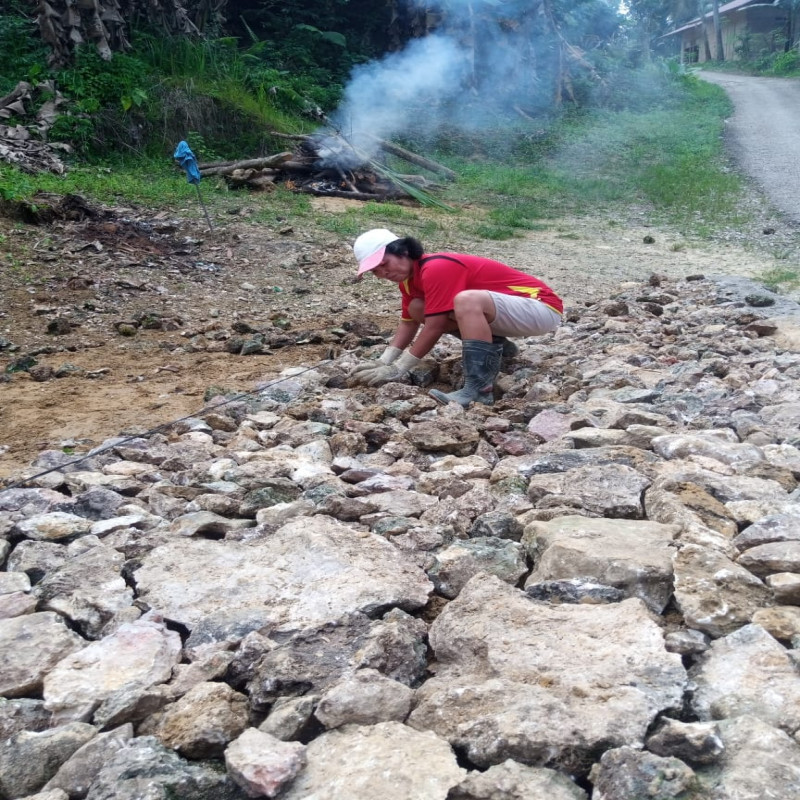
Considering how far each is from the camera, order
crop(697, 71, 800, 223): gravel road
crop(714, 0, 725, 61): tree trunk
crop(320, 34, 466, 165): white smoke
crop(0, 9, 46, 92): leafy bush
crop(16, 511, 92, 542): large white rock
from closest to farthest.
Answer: crop(16, 511, 92, 542): large white rock
crop(0, 9, 46, 92): leafy bush
crop(697, 71, 800, 223): gravel road
crop(320, 34, 466, 165): white smoke
crop(714, 0, 725, 61): tree trunk

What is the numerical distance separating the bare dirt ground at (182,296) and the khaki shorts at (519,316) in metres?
1.22

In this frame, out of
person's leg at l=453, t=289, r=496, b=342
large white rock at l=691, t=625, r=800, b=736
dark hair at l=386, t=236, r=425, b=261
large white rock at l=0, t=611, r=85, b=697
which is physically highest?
dark hair at l=386, t=236, r=425, b=261

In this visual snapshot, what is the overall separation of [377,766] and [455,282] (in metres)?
2.71

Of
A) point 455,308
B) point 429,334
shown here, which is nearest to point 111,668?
point 429,334

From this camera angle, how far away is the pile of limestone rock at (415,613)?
1326mm

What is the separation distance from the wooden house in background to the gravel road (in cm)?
703

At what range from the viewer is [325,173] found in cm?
1020

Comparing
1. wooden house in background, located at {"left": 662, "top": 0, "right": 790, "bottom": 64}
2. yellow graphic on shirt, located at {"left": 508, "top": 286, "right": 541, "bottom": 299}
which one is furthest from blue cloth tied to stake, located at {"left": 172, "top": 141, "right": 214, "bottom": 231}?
wooden house in background, located at {"left": 662, "top": 0, "right": 790, "bottom": 64}

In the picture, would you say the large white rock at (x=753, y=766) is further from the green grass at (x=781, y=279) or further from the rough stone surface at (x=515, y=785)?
the green grass at (x=781, y=279)

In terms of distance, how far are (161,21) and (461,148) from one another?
17.3 ft

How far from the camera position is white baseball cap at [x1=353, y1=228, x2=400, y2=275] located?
3691 millimetres

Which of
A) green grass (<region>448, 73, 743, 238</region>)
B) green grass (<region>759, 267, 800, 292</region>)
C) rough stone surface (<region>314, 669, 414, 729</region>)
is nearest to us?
rough stone surface (<region>314, 669, 414, 729</region>)

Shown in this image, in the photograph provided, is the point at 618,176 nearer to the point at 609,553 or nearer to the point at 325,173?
the point at 325,173

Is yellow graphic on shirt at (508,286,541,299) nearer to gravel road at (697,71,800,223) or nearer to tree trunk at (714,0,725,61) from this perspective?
gravel road at (697,71,800,223)
